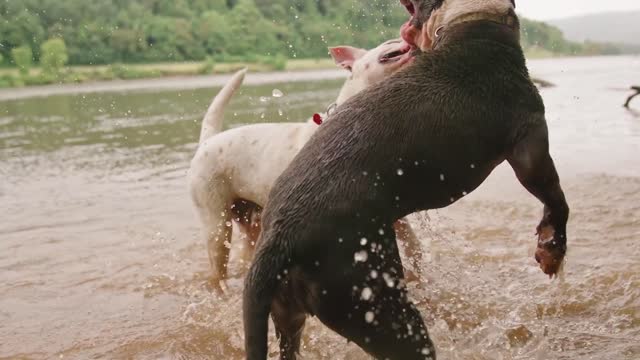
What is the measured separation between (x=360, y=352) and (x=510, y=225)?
10.1ft

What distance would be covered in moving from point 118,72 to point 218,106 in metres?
49.1

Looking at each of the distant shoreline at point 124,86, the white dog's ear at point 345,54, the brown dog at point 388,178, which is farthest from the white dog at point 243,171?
the distant shoreline at point 124,86

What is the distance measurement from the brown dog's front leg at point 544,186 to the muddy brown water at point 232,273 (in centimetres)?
94

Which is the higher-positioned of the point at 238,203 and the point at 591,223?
the point at 238,203

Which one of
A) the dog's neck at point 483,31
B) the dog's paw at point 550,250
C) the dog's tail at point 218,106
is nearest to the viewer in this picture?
the dog's neck at point 483,31

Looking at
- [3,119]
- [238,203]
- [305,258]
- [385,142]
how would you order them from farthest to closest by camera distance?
[3,119] < [238,203] < [385,142] < [305,258]

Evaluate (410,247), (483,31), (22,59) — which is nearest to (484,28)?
(483,31)

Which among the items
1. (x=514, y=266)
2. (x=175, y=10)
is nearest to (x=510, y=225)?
(x=514, y=266)

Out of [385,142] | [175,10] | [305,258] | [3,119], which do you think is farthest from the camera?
[175,10]

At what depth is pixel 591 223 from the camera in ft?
19.6

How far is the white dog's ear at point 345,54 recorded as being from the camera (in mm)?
4094

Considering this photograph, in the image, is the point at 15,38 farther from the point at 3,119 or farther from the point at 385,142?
the point at 385,142

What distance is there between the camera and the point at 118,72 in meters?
50.8

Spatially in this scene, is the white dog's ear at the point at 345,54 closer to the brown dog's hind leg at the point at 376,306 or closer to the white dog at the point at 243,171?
the white dog at the point at 243,171
